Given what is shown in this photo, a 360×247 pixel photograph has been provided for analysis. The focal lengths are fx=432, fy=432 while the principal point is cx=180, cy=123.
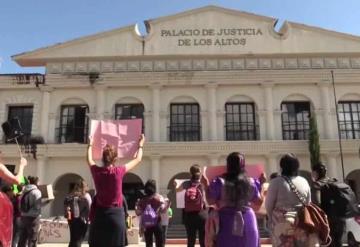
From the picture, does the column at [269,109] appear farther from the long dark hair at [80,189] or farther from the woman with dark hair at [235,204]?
the woman with dark hair at [235,204]

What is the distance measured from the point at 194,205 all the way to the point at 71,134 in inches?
713

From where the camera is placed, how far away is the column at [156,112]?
23.5 meters

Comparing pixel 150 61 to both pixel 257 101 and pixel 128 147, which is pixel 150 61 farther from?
pixel 128 147

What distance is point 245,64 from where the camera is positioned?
955 inches

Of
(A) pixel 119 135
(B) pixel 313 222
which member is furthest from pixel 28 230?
(B) pixel 313 222

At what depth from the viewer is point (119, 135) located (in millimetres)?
Result: 5957

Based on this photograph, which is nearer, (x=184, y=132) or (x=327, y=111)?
(x=327, y=111)

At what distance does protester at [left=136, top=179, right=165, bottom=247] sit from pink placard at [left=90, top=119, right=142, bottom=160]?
2.08m

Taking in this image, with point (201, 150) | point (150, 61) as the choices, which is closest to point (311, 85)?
point (201, 150)

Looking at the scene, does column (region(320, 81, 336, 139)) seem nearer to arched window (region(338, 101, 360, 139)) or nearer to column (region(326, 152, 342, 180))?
arched window (region(338, 101, 360, 139))

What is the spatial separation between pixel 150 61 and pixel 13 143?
887cm

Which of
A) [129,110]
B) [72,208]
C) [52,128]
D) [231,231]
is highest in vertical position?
[129,110]

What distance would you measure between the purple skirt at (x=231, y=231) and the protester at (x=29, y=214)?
16.9 feet

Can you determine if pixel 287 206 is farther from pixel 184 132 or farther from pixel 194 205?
pixel 184 132
